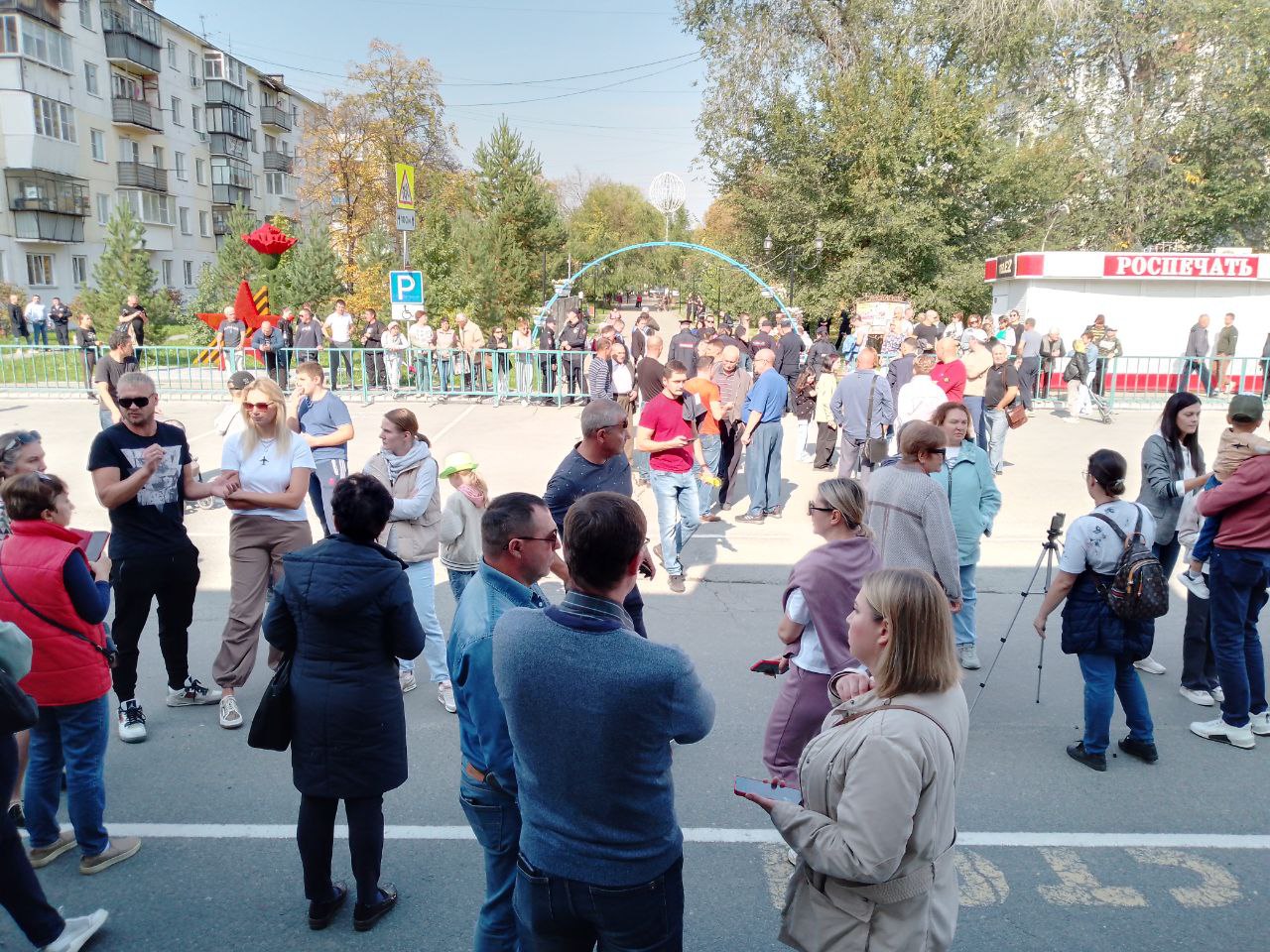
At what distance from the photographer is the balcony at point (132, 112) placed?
1880 inches

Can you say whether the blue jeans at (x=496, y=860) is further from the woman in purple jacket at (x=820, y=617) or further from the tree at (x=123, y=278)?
the tree at (x=123, y=278)

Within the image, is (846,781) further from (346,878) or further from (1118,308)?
(1118,308)

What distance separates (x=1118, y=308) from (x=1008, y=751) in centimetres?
2001

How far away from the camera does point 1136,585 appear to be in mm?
4566

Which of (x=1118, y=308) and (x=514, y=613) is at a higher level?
(x=1118, y=308)

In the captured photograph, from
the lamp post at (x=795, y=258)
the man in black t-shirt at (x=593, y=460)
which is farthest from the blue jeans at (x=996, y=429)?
the lamp post at (x=795, y=258)

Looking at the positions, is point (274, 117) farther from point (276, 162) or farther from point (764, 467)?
point (764, 467)

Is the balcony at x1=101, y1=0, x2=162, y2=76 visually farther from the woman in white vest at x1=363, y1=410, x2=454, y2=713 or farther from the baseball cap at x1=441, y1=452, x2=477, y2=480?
the baseball cap at x1=441, y1=452, x2=477, y2=480

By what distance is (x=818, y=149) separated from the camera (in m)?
28.9

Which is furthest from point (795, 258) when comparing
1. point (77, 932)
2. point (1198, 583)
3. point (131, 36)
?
point (131, 36)

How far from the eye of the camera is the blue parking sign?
17.2m

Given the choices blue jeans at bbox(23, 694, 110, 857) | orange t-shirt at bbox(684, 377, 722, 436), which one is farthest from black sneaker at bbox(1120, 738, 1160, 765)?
orange t-shirt at bbox(684, 377, 722, 436)

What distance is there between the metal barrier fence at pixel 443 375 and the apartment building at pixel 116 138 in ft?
70.3

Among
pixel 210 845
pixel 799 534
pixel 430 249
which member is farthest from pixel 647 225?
pixel 210 845
